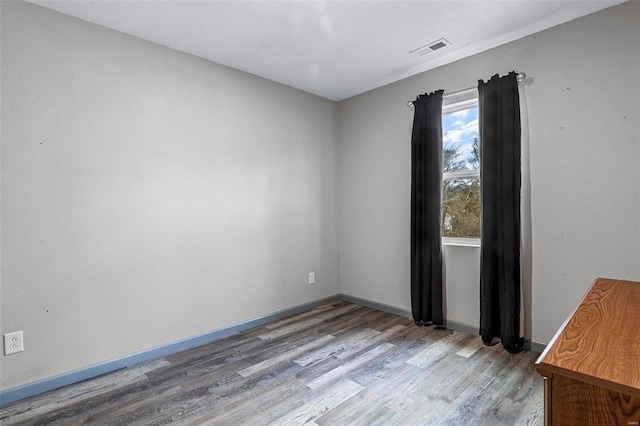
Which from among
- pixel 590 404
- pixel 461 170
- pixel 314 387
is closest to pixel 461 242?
pixel 461 170

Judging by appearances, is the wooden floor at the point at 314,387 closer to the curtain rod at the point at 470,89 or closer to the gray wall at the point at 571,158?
the gray wall at the point at 571,158

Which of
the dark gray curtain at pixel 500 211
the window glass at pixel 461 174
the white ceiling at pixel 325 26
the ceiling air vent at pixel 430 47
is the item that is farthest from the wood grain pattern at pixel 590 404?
the ceiling air vent at pixel 430 47

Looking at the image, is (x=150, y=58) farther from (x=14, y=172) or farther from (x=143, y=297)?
(x=143, y=297)

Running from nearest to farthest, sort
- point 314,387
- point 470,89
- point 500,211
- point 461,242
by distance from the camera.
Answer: point 314,387 < point 500,211 < point 470,89 < point 461,242

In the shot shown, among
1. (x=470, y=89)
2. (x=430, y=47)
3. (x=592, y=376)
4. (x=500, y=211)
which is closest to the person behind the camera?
(x=592, y=376)

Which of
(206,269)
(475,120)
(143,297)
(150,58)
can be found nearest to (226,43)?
(150,58)

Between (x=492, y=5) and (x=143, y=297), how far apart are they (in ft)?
10.5

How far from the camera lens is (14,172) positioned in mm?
1949

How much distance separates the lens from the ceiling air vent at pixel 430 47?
2561 millimetres

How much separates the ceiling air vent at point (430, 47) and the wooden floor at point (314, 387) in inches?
96.2

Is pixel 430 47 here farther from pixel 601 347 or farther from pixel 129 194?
pixel 129 194

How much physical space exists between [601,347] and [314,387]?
1606mm

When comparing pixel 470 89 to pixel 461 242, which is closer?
pixel 470 89

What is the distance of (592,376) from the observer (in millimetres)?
732
